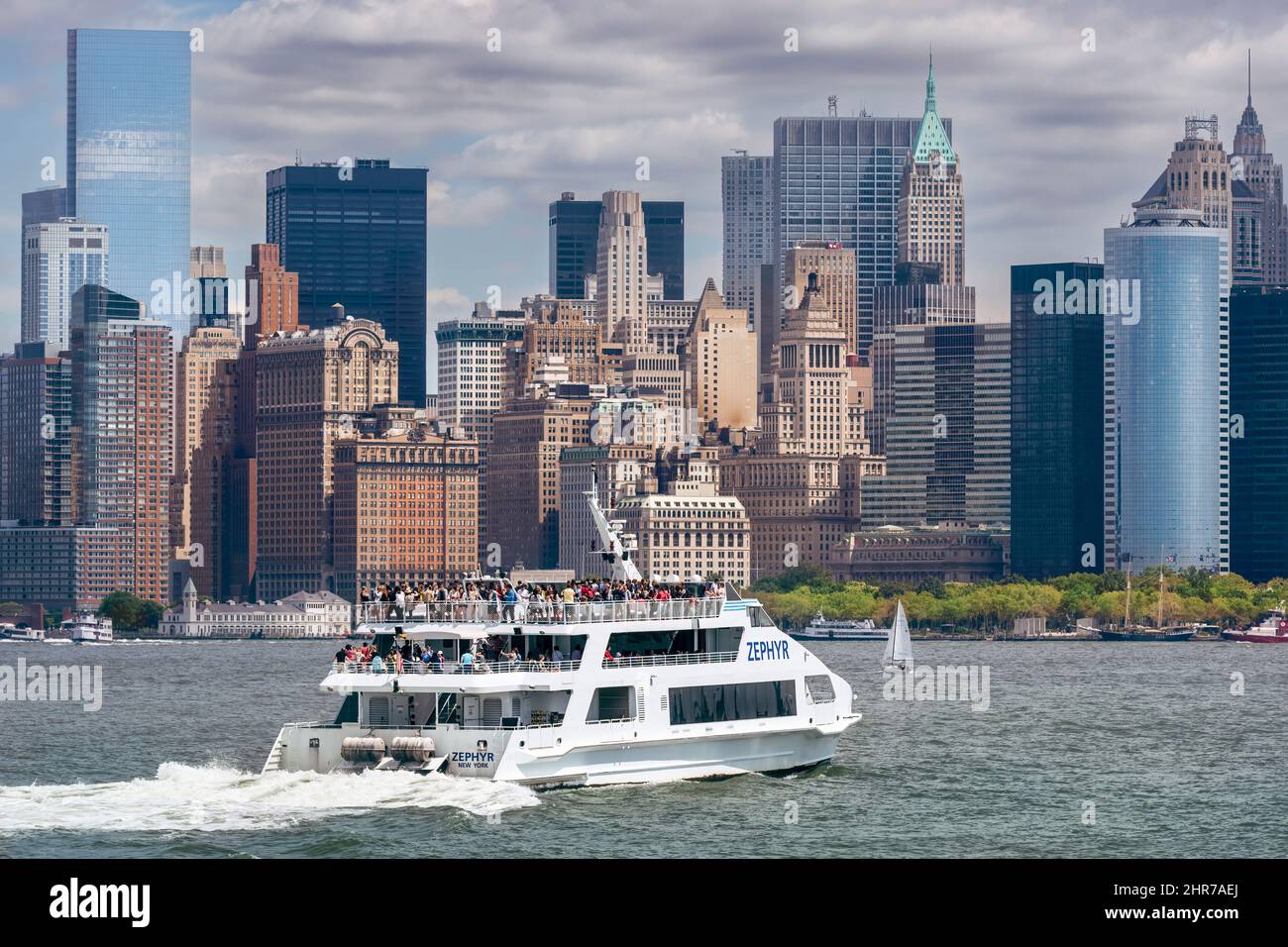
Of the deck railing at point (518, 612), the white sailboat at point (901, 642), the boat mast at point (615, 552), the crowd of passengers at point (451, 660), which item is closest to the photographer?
the crowd of passengers at point (451, 660)

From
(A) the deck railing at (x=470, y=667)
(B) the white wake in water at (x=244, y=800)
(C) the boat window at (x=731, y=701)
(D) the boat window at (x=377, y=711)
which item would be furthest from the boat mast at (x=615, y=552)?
(B) the white wake in water at (x=244, y=800)

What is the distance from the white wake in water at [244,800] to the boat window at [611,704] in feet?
10.4

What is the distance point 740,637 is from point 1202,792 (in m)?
13.3

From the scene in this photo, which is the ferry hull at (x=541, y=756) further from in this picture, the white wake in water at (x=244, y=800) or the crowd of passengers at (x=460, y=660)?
the crowd of passengers at (x=460, y=660)

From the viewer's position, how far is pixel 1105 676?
142 m

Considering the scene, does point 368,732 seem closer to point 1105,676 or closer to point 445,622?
point 445,622

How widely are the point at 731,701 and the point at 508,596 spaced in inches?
249

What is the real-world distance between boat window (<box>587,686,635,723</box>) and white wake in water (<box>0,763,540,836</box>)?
3.18 m

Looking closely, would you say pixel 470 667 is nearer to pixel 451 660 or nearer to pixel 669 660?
pixel 451 660

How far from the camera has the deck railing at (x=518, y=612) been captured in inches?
2168

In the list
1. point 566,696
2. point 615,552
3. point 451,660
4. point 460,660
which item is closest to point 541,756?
point 566,696

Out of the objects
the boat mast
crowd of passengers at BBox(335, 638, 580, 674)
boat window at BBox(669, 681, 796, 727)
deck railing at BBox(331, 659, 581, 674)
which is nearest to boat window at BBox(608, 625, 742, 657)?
crowd of passengers at BBox(335, 638, 580, 674)
